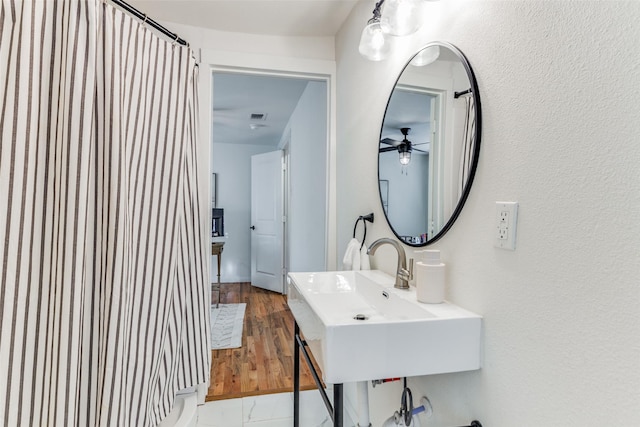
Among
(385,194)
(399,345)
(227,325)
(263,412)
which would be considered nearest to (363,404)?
(399,345)

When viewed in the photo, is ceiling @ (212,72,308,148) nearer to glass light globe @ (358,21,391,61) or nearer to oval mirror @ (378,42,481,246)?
glass light globe @ (358,21,391,61)

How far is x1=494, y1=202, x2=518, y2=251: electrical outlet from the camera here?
2.58 feet

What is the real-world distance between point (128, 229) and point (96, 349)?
0.37m

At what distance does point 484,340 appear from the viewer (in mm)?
886

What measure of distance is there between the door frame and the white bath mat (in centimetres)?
124

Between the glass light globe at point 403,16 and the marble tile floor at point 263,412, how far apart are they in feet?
6.23

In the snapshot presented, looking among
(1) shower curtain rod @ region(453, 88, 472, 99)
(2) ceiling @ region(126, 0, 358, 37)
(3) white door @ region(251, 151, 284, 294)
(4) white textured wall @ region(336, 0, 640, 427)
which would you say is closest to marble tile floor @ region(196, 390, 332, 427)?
(4) white textured wall @ region(336, 0, 640, 427)

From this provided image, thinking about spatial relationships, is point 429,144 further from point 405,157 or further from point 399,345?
point 399,345

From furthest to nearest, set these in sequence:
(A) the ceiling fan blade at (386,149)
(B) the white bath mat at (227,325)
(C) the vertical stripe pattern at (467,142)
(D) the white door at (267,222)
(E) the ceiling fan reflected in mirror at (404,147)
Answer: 1. (D) the white door at (267,222)
2. (B) the white bath mat at (227,325)
3. (A) the ceiling fan blade at (386,149)
4. (E) the ceiling fan reflected in mirror at (404,147)
5. (C) the vertical stripe pattern at (467,142)

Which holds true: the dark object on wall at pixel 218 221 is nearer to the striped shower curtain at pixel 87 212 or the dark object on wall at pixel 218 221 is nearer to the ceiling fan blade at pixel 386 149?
the striped shower curtain at pixel 87 212

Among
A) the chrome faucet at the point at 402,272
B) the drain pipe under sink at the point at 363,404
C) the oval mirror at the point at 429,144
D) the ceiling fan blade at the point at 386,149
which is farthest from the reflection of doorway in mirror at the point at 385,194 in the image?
the drain pipe under sink at the point at 363,404

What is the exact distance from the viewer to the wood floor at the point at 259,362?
7.13ft

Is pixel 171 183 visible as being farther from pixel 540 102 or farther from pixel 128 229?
pixel 540 102

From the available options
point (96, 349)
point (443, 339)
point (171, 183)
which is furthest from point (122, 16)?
point (443, 339)
